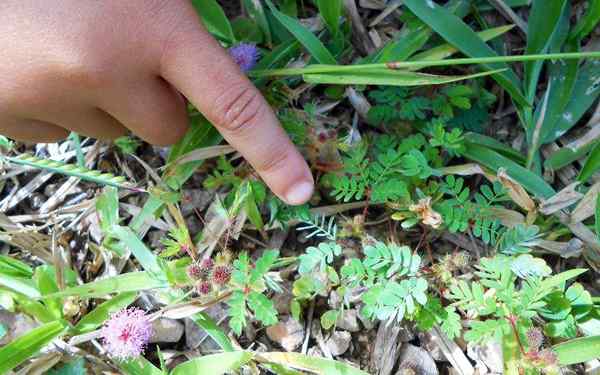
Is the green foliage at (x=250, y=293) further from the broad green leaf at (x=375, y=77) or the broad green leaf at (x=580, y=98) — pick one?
the broad green leaf at (x=580, y=98)

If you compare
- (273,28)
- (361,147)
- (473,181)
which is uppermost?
(273,28)

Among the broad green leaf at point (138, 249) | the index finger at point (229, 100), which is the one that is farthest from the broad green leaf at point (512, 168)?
the broad green leaf at point (138, 249)

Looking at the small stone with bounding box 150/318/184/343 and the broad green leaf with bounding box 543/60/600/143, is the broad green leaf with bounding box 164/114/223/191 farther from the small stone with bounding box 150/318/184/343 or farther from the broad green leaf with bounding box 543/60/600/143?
the broad green leaf with bounding box 543/60/600/143

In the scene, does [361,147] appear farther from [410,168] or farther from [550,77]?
[550,77]

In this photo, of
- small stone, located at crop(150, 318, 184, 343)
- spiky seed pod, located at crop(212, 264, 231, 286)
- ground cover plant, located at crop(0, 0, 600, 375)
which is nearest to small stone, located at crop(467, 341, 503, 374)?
ground cover plant, located at crop(0, 0, 600, 375)

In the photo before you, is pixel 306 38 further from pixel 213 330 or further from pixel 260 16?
pixel 213 330

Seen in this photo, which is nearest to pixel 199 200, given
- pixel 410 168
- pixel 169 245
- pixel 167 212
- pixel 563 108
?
pixel 167 212
